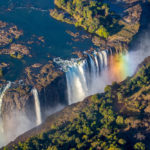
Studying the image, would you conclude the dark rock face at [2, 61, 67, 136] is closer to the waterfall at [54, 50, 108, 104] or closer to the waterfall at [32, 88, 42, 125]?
the waterfall at [32, 88, 42, 125]

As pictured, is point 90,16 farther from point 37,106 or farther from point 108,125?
point 108,125

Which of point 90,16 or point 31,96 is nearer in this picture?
point 31,96

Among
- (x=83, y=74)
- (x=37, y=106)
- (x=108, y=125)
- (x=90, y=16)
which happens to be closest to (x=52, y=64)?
(x=83, y=74)

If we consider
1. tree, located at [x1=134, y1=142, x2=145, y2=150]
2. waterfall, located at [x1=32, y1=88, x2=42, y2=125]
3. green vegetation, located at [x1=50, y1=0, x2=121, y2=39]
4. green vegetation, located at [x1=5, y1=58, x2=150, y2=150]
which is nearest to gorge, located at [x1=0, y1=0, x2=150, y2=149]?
waterfall, located at [x1=32, y1=88, x2=42, y2=125]

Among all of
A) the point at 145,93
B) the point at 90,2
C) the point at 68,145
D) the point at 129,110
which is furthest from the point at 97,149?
the point at 90,2

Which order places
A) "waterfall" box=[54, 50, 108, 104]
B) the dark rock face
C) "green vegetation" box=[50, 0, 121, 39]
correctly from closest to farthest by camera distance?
the dark rock face < "waterfall" box=[54, 50, 108, 104] < "green vegetation" box=[50, 0, 121, 39]

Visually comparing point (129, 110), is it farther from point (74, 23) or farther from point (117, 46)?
point (74, 23)

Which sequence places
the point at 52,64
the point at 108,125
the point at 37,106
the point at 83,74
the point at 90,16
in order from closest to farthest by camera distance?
Answer: 1. the point at 108,125
2. the point at 37,106
3. the point at 52,64
4. the point at 83,74
5. the point at 90,16

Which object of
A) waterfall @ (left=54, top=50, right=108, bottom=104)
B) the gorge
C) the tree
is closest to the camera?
the tree
